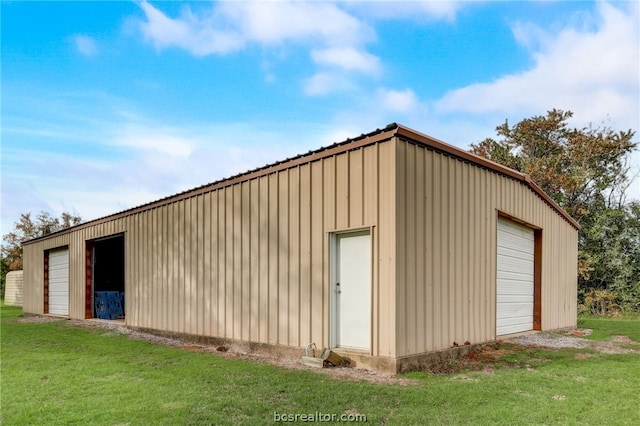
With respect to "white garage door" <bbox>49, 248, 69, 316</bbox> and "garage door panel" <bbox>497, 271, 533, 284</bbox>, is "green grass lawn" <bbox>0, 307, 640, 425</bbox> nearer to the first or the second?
"garage door panel" <bbox>497, 271, 533, 284</bbox>

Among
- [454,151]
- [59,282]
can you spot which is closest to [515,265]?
[454,151]

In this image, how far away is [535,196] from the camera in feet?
35.5

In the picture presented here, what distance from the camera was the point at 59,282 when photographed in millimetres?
17062

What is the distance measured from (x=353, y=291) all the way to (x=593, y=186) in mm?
16962

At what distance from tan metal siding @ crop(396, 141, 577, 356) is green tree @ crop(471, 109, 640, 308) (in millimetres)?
→ 11005

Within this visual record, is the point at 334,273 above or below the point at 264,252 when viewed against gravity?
below

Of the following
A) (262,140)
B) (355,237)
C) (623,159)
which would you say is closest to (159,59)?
(262,140)

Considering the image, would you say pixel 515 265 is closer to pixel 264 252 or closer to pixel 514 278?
pixel 514 278

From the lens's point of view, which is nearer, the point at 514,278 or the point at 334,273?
the point at 334,273

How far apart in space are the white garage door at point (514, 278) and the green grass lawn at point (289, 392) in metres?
1.81

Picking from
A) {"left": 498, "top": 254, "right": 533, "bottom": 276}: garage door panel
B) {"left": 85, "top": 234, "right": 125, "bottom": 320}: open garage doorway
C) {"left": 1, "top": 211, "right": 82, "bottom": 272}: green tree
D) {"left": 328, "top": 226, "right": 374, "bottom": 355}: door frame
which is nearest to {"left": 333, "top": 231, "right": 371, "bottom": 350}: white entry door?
{"left": 328, "top": 226, "right": 374, "bottom": 355}: door frame

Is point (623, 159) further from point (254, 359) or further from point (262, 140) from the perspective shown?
point (254, 359)

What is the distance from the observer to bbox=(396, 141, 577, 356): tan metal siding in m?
6.66

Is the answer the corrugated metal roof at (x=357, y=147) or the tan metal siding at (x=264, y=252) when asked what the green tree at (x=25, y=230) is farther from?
the corrugated metal roof at (x=357, y=147)
